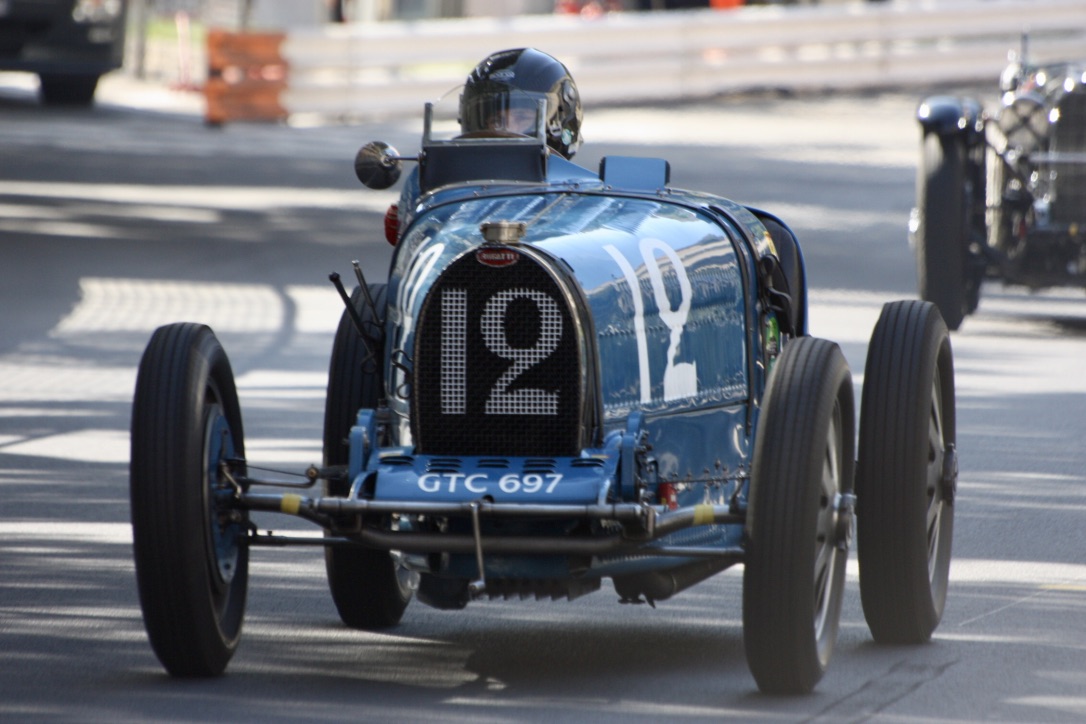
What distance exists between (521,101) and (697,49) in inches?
817

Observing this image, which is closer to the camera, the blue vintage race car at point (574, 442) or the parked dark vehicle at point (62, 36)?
the blue vintage race car at point (574, 442)

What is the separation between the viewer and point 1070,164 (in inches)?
505

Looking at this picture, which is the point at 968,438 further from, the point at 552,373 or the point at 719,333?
the point at 552,373

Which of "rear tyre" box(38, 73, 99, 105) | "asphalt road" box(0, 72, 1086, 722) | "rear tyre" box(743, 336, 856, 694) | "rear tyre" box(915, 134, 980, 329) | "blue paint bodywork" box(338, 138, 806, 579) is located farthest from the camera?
"rear tyre" box(38, 73, 99, 105)

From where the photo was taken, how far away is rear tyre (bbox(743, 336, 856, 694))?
5070mm

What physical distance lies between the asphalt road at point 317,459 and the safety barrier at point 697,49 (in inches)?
154

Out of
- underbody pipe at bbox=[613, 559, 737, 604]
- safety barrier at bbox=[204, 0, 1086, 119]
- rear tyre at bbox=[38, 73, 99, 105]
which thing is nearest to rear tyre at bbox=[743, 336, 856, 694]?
underbody pipe at bbox=[613, 559, 737, 604]

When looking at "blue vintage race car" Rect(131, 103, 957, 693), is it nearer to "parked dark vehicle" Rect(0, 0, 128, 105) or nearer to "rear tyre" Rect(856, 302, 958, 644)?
"rear tyre" Rect(856, 302, 958, 644)

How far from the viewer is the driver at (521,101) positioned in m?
6.62

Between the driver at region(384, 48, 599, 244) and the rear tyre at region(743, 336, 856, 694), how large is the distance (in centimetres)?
143

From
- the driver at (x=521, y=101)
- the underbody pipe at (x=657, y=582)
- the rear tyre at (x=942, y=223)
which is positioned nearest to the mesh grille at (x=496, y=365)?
the underbody pipe at (x=657, y=582)

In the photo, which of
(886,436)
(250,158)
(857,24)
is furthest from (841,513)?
(857,24)

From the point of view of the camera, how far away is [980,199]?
503 inches

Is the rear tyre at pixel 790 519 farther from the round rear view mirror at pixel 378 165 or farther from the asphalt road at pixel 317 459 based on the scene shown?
the round rear view mirror at pixel 378 165
